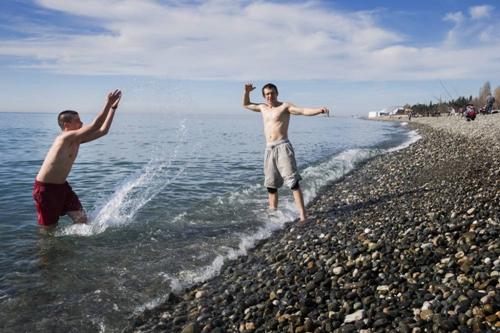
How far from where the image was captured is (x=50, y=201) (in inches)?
293

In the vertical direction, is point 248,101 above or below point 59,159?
above

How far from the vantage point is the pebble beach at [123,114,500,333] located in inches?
151

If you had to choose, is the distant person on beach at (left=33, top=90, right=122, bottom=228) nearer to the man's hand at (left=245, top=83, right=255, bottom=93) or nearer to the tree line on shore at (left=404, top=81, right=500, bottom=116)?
the man's hand at (left=245, top=83, right=255, bottom=93)

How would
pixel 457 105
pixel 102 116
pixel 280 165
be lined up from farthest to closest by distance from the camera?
pixel 457 105 < pixel 280 165 < pixel 102 116

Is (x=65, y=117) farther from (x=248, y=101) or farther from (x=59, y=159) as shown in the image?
(x=248, y=101)

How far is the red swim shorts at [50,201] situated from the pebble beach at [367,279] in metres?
3.41

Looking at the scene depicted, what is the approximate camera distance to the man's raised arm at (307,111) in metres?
7.29

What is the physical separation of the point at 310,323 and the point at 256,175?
12.3 m

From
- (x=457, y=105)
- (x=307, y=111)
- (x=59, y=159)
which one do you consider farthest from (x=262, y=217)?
(x=457, y=105)

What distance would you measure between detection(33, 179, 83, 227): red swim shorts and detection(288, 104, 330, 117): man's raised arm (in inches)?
183

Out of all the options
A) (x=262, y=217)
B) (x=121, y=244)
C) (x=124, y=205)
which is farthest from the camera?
(x=124, y=205)

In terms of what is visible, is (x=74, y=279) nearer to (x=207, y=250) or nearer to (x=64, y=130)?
(x=207, y=250)

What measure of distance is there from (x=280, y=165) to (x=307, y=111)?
131 centimetres

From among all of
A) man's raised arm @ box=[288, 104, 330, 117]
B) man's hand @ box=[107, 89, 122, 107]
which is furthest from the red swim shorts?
man's raised arm @ box=[288, 104, 330, 117]
